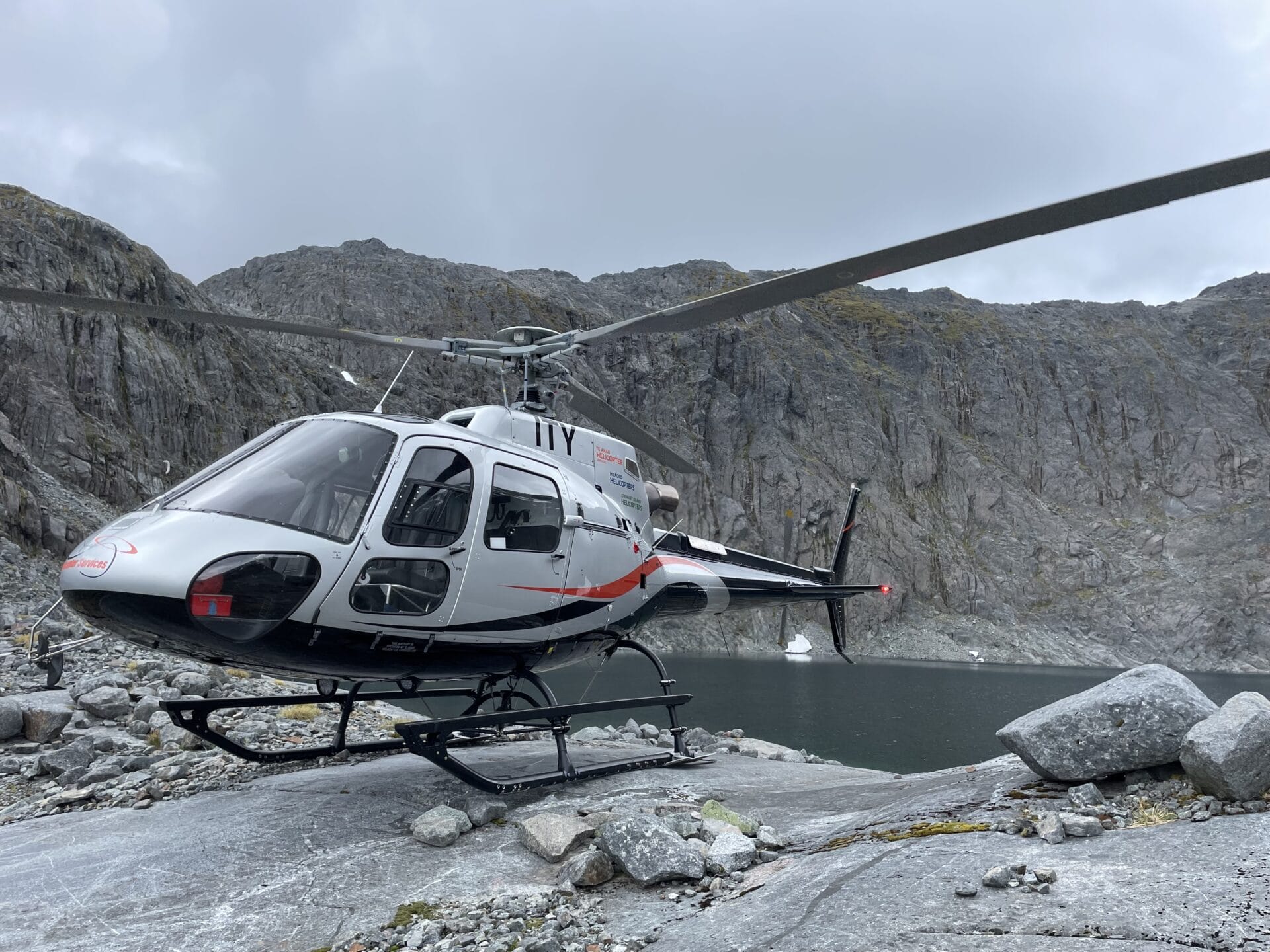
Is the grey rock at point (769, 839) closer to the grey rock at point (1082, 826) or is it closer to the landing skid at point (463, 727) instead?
the grey rock at point (1082, 826)

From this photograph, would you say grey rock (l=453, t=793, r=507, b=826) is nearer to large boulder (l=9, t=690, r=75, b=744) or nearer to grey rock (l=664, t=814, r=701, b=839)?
grey rock (l=664, t=814, r=701, b=839)

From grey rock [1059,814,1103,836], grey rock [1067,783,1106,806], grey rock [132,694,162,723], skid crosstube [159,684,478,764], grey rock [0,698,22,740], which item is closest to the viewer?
grey rock [1059,814,1103,836]

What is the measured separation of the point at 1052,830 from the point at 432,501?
16.7 ft

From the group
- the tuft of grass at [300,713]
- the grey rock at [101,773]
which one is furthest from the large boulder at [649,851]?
the tuft of grass at [300,713]

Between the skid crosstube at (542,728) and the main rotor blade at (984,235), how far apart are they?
155 inches

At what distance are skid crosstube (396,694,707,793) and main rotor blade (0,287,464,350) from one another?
12.0ft

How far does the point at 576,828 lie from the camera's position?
5723mm

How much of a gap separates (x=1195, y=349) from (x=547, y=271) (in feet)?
351

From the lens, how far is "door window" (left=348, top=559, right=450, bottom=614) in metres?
6.25

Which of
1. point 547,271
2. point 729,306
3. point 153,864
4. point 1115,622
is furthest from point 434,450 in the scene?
point 547,271

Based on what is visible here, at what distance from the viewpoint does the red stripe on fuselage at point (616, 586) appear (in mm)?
7971

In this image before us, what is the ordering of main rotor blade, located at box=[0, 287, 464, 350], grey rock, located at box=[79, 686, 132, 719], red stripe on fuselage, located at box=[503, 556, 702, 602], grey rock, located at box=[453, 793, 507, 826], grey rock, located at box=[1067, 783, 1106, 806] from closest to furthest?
grey rock, located at box=[1067, 783, 1106, 806], grey rock, located at box=[453, 793, 507, 826], main rotor blade, located at box=[0, 287, 464, 350], red stripe on fuselage, located at box=[503, 556, 702, 602], grey rock, located at box=[79, 686, 132, 719]

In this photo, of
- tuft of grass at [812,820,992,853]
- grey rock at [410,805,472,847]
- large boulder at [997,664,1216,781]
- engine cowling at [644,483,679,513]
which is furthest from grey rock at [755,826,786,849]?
engine cowling at [644,483,679,513]

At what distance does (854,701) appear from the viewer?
42.8 m
